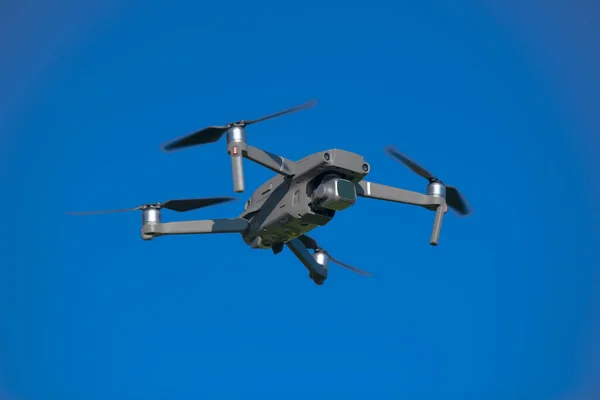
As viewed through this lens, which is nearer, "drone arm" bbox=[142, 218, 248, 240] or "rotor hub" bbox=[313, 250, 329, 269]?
"drone arm" bbox=[142, 218, 248, 240]

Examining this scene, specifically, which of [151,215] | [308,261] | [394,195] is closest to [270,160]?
[394,195]

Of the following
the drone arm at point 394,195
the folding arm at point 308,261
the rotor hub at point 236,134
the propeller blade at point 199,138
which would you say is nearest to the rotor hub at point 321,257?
the folding arm at point 308,261

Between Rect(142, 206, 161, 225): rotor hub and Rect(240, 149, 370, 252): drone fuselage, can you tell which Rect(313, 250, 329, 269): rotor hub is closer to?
Rect(240, 149, 370, 252): drone fuselage

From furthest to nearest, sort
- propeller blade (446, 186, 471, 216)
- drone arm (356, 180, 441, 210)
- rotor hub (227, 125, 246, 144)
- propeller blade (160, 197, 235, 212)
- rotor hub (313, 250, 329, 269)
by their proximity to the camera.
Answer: rotor hub (313, 250, 329, 269) → propeller blade (446, 186, 471, 216) → propeller blade (160, 197, 235, 212) → drone arm (356, 180, 441, 210) → rotor hub (227, 125, 246, 144)

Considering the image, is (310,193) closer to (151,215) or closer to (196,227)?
(196,227)

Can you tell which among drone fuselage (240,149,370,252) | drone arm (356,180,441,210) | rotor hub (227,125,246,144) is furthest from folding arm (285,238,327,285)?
rotor hub (227,125,246,144)

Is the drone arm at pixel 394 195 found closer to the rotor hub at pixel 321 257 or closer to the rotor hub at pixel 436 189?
the rotor hub at pixel 436 189
